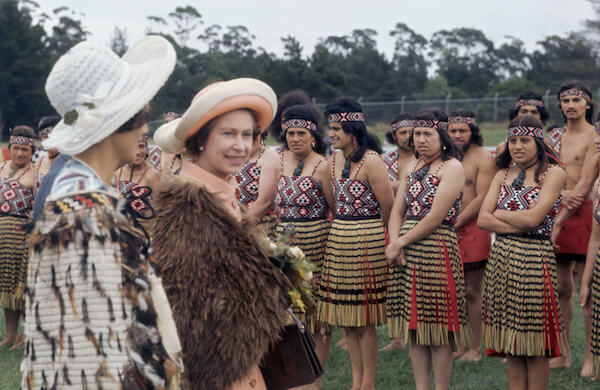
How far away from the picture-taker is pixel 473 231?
684cm

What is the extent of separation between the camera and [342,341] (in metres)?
7.61

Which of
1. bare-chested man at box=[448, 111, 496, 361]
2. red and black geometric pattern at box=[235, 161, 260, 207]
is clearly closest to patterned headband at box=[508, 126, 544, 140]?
bare-chested man at box=[448, 111, 496, 361]

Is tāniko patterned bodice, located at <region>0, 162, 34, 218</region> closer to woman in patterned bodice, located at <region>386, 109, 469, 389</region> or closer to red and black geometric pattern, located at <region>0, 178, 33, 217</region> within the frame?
red and black geometric pattern, located at <region>0, 178, 33, 217</region>

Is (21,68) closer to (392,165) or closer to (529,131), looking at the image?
(392,165)

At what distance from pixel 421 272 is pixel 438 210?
494mm

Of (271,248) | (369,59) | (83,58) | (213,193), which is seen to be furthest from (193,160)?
(369,59)

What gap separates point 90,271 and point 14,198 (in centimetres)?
607

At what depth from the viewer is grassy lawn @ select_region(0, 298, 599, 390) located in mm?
6059

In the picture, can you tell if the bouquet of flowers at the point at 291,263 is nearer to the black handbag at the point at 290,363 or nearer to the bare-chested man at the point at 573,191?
the black handbag at the point at 290,363

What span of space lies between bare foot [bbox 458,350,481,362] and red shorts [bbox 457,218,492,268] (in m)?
0.89

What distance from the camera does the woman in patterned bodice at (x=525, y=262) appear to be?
5.00 m

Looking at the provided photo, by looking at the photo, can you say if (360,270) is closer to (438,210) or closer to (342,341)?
(438,210)

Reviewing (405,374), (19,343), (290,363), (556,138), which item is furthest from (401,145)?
(290,363)

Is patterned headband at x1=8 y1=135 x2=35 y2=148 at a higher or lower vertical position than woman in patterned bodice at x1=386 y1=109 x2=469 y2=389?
higher
